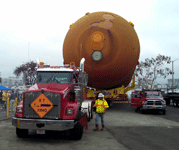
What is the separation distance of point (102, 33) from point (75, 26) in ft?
7.51

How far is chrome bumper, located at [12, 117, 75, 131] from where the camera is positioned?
25.5 ft

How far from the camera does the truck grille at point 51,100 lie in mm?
8047

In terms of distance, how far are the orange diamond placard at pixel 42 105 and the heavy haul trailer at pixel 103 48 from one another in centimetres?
911

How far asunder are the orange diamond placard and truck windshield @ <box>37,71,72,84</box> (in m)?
1.68

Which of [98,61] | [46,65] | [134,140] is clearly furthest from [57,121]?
[98,61]

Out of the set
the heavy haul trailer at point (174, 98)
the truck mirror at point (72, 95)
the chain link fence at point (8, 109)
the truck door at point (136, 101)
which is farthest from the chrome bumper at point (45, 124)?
the heavy haul trailer at point (174, 98)

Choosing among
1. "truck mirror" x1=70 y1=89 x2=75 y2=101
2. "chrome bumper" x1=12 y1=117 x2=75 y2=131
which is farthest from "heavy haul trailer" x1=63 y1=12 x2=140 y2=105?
"chrome bumper" x1=12 y1=117 x2=75 y2=131

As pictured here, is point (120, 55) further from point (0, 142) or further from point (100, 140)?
point (0, 142)

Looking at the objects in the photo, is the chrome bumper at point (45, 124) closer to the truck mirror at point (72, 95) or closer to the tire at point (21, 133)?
the tire at point (21, 133)

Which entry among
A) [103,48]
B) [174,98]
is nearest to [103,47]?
[103,48]

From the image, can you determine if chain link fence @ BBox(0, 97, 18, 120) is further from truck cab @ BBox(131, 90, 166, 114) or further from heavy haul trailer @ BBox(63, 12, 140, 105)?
truck cab @ BBox(131, 90, 166, 114)

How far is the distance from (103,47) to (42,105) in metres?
9.45

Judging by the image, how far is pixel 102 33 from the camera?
17.0 metres

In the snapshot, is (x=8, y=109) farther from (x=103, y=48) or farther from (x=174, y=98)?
(x=174, y=98)
